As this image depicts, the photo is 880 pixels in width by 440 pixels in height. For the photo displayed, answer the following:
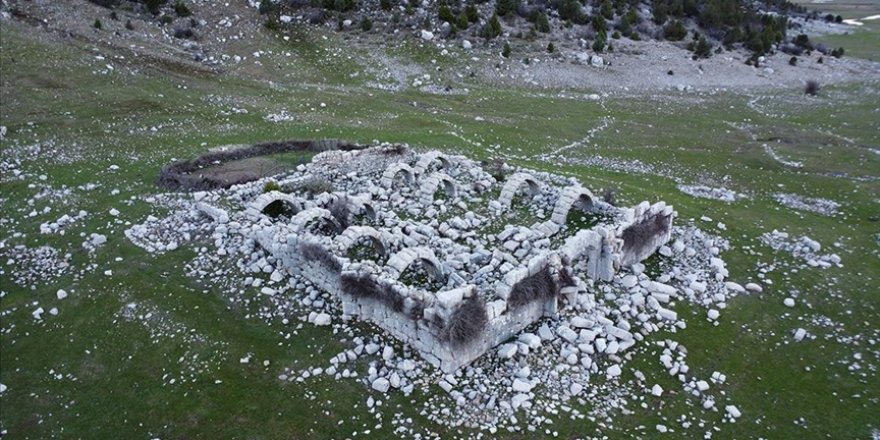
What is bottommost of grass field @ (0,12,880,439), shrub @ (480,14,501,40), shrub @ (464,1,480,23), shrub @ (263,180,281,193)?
grass field @ (0,12,880,439)

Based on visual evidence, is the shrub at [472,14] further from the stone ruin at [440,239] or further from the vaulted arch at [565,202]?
the vaulted arch at [565,202]

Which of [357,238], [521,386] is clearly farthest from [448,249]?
[521,386]

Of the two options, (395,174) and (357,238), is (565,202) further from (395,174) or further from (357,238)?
(357,238)

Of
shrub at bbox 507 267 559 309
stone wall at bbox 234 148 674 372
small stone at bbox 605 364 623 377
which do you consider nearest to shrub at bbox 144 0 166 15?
stone wall at bbox 234 148 674 372

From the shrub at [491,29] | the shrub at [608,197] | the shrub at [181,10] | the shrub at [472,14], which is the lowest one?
the shrub at [608,197]

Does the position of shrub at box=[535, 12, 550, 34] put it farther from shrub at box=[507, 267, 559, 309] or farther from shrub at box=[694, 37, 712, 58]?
shrub at box=[507, 267, 559, 309]

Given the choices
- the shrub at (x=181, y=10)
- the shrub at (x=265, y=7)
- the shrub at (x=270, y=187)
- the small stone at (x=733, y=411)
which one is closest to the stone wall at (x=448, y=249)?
the shrub at (x=270, y=187)

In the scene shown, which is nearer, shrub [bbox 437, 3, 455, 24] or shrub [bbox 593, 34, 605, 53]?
shrub [bbox 437, 3, 455, 24]
